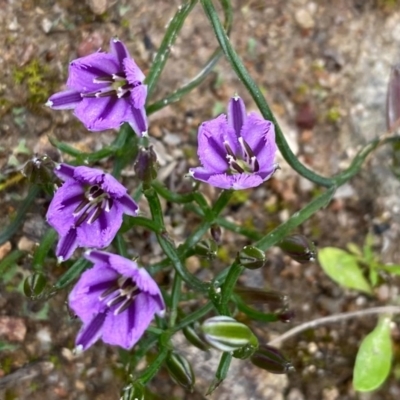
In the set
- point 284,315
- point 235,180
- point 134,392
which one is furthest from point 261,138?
point 134,392

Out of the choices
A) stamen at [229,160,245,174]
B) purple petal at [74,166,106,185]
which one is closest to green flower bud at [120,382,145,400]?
purple petal at [74,166,106,185]

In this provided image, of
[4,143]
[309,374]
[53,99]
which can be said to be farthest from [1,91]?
[309,374]

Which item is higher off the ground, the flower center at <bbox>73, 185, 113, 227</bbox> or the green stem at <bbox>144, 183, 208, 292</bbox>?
the flower center at <bbox>73, 185, 113, 227</bbox>

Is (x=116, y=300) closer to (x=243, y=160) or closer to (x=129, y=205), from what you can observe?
(x=129, y=205)

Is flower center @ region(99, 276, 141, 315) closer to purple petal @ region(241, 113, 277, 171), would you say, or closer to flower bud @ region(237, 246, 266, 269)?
flower bud @ region(237, 246, 266, 269)

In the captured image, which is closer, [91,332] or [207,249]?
[91,332]

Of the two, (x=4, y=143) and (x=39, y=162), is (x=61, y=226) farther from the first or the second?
(x=4, y=143)
